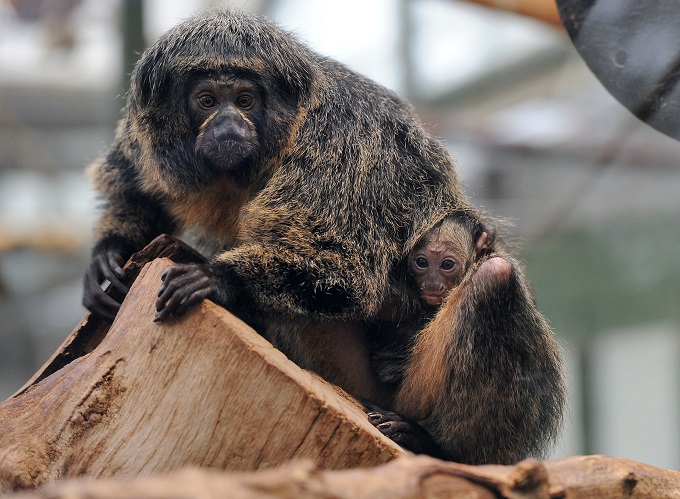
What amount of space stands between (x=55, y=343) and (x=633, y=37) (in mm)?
9098

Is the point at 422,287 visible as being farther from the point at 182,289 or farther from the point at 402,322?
the point at 182,289

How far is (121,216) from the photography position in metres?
4.03

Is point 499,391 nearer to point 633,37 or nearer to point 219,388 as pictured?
point 219,388

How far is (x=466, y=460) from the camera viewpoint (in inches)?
130

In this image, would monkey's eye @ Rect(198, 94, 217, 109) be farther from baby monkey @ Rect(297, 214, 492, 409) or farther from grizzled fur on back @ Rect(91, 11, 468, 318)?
baby monkey @ Rect(297, 214, 492, 409)

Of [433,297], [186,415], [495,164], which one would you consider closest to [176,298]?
[186,415]

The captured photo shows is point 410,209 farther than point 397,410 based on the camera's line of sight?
Yes

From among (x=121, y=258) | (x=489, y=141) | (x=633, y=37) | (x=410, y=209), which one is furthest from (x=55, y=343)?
(x=633, y=37)

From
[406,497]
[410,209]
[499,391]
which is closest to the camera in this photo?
[406,497]

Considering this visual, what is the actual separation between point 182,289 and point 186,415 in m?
0.44

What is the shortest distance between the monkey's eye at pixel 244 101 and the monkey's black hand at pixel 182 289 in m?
0.79

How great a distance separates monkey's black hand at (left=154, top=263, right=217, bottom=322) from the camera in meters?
2.81


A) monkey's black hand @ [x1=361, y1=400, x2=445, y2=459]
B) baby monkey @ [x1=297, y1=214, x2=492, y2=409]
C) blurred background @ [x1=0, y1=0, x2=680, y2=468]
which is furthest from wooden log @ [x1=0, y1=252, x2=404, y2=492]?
blurred background @ [x1=0, y1=0, x2=680, y2=468]

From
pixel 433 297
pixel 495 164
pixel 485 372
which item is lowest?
pixel 485 372
